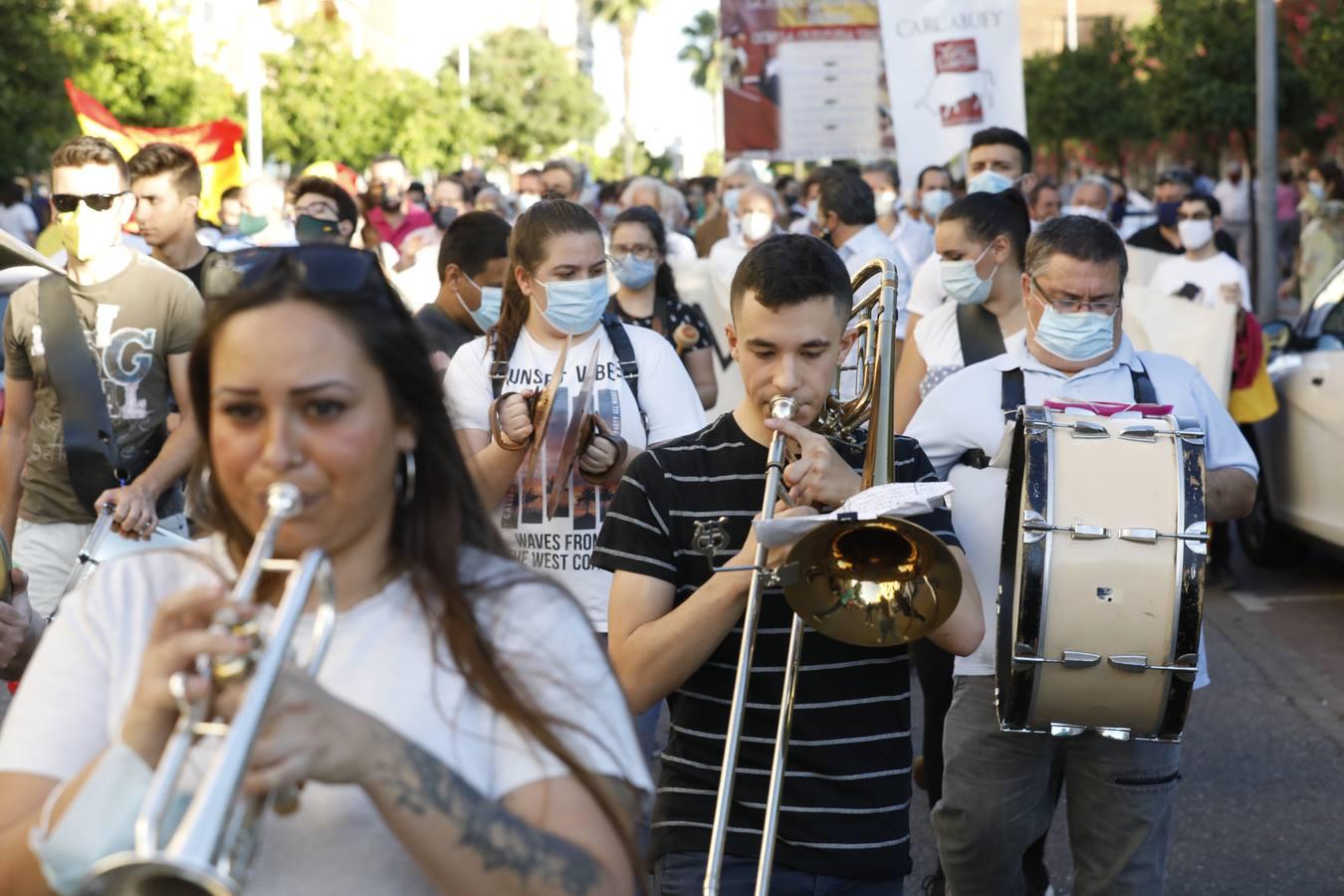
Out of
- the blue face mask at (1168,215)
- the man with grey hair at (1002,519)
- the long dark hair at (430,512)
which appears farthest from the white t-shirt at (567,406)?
the blue face mask at (1168,215)

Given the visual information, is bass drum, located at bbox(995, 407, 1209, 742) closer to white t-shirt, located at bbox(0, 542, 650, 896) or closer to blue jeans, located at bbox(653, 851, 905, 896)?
blue jeans, located at bbox(653, 851, 905, 896)

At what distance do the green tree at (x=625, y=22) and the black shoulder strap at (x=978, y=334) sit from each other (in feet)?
218

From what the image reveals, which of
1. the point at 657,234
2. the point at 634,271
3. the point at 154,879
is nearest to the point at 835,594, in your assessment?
the point at 154,879

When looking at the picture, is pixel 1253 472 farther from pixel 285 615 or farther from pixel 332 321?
pixel 285 615

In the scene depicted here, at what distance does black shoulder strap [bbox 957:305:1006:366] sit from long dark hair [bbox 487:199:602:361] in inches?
50.7

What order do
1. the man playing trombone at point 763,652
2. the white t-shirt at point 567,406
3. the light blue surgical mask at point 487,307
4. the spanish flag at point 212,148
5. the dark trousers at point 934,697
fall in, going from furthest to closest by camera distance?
the spanish flag at point 212,148 → the light blue surgical mask at point 487,307 → the dark trousers at point 934,697 → the white t-shirt at point 567,406 → the man playing trombone at point 763,652

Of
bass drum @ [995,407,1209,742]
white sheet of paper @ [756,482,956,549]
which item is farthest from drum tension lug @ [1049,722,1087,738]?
white sheet of paper @ [756,482,956,549]

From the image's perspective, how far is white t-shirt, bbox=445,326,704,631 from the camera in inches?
194

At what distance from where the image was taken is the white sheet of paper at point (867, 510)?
3055mm

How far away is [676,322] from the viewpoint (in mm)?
7273

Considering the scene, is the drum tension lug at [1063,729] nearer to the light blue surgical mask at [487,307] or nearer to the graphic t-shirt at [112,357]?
the graphic t-shirt at [112,357]

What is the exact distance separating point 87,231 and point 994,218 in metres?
2.95

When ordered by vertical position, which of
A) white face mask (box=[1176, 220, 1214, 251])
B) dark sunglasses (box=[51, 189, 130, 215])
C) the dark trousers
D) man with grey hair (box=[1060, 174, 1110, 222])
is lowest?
the dark trousers

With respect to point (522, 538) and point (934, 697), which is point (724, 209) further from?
point (522, 538)
